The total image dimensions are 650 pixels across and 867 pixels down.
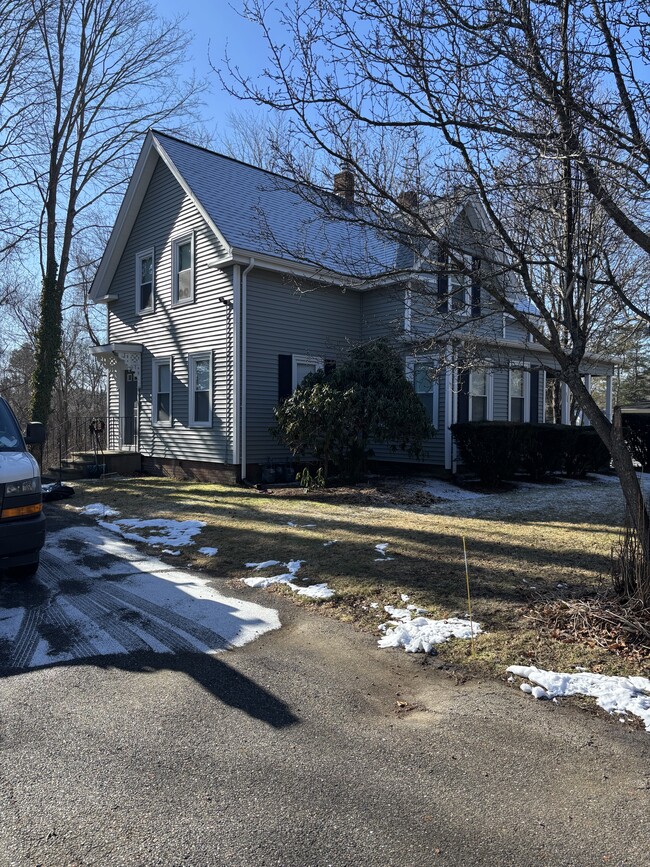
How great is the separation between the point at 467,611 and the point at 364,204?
3.76m

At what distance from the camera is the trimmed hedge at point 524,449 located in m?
13.7

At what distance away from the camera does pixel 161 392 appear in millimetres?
17031

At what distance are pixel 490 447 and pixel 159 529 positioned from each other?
24.5ft

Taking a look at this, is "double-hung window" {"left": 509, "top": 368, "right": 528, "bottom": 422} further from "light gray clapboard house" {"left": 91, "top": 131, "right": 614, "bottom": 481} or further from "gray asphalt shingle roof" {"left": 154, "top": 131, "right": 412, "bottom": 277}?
"gray asphalt shingle roof" {"left": 154, "top": 131, "right": 412, "bottom": 277}

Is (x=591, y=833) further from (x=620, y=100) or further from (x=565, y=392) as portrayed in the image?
(x=565, y=392)

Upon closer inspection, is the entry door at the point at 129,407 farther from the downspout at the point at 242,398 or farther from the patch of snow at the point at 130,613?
the patch of snow at the point at 130,613

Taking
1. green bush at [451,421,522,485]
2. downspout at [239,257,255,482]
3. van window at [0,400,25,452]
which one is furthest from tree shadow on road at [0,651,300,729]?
green bush at [451,421,522,485]

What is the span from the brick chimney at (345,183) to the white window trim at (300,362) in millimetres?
8743

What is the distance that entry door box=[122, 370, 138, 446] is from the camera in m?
18.4

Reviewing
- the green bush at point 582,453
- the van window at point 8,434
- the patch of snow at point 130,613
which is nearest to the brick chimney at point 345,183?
the patch of snow at point 130,613

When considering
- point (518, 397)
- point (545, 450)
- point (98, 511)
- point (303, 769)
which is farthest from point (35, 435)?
point (518, 397)

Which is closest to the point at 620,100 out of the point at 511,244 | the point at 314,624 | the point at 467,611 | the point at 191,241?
the point at 511,244

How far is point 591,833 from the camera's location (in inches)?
104

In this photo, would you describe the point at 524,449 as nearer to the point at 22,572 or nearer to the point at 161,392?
the point at 161,392
